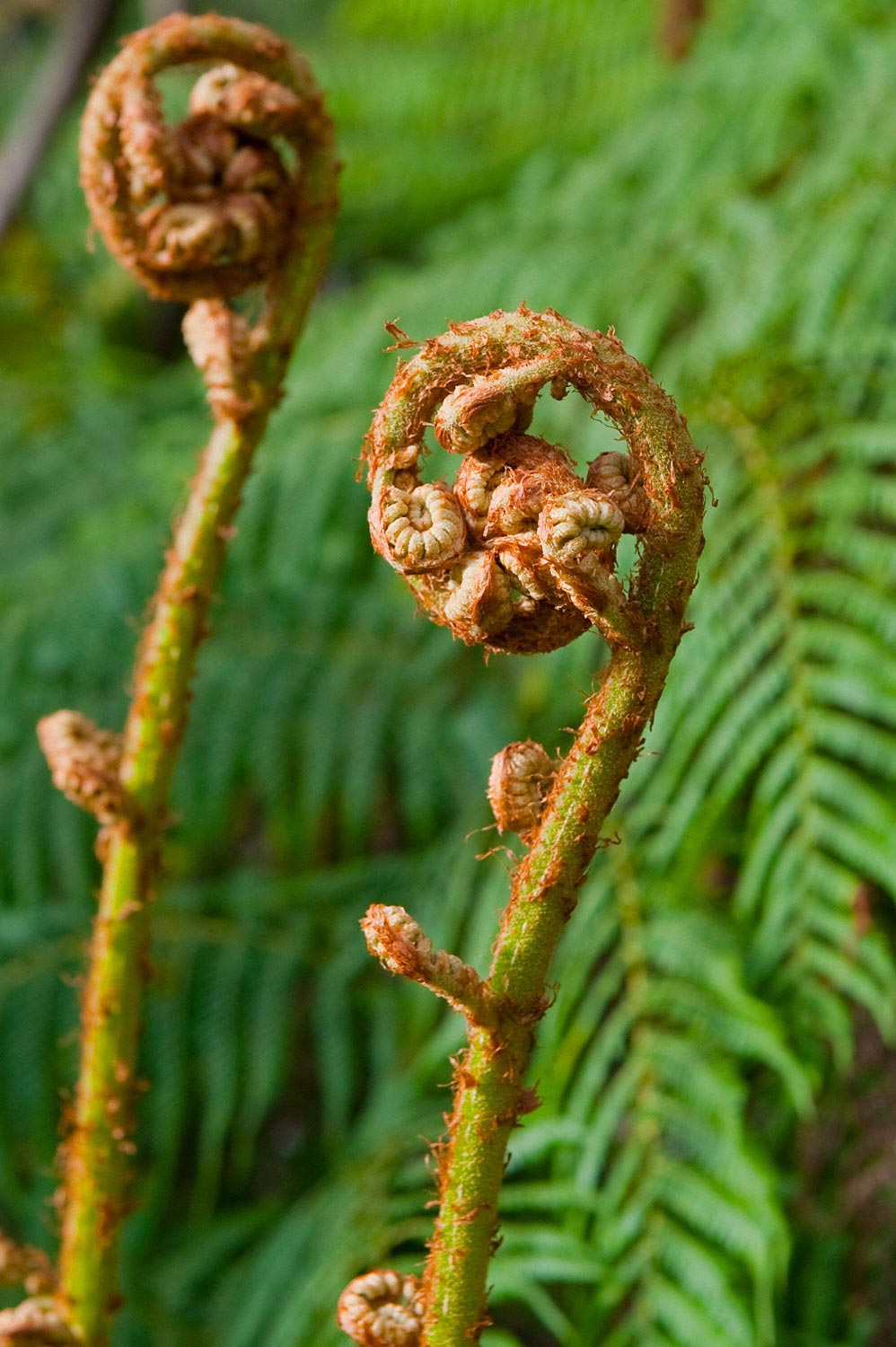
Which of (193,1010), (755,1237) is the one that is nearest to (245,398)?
(755,1237)

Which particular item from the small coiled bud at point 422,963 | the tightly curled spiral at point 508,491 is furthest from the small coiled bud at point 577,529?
the small coiled bud at point 422,963

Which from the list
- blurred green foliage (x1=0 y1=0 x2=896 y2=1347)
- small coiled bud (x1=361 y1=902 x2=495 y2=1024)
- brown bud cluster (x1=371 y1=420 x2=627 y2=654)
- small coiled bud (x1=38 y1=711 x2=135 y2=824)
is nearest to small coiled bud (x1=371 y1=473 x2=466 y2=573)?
brown bud cluster (x1=371 y1=420 x2=627 y2=654)

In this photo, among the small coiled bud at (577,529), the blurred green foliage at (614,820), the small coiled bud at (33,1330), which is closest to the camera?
the small coiled bud at (577,529)

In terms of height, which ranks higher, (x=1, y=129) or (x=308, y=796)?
(x=1, y=129)

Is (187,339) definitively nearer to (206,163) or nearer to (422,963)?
(206,163)

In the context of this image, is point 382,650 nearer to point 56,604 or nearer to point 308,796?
point 308,796

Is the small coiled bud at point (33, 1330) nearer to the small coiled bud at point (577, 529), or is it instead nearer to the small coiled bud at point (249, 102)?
the small coiled bud at point (577, 529)

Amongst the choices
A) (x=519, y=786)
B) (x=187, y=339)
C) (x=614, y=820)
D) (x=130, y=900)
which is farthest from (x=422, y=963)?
(x=614, y=820)
